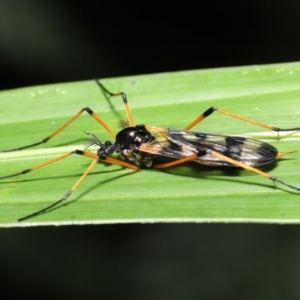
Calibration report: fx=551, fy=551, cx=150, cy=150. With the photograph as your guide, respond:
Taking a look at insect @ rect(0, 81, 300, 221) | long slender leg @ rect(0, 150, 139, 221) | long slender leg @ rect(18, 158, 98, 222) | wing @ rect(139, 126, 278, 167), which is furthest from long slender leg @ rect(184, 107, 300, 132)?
long slender leg @ rect(18, 158, 98, 222)

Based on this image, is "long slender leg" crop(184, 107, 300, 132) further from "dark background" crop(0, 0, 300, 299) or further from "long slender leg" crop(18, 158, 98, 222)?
"dark background" crop(0, 0, 300, 299)

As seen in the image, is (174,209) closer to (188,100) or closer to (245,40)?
(188,100)

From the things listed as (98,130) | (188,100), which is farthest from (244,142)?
(98,130)

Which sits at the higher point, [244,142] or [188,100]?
[188,100]

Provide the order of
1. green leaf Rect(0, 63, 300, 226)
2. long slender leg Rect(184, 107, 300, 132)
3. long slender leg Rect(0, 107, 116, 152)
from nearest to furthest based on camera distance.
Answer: green leaf Rect(0, 63, 300, 226) → long slender leg Rect(184, 107, 300, 132) → long slender leg Rect(0, 107, 116, 152)

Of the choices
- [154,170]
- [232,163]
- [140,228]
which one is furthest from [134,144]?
[140,228]

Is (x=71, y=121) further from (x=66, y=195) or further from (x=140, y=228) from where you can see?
(x=140, y=228)

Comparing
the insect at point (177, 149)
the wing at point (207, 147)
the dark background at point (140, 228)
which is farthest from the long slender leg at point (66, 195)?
A: the dark background at point (140, 228)
